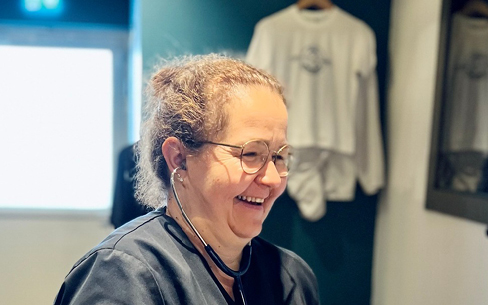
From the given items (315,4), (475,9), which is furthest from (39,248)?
(475,9)

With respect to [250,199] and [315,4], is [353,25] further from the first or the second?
[250,199]

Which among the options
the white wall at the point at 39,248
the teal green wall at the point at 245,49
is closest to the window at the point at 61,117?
the white wall at the point at 39,248

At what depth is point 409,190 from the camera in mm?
1699

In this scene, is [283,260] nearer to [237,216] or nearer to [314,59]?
[237,216]

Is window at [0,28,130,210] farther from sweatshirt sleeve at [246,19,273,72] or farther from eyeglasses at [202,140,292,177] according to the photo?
eyeglasses at [202,140,292,177]

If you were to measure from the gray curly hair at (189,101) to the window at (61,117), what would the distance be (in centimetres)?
198

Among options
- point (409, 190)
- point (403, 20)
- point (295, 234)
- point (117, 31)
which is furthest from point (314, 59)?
point (117, 31)

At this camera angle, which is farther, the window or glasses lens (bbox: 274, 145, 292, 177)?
the window

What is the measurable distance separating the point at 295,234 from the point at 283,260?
3.27ft

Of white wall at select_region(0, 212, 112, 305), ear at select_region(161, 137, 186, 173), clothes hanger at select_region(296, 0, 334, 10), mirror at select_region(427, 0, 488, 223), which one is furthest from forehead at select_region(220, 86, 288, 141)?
white wall at select_region(0, 212, 112, 305)

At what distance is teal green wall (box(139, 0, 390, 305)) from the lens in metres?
1.78

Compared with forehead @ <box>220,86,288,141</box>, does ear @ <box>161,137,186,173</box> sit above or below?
below

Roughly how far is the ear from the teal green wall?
3.51 feet

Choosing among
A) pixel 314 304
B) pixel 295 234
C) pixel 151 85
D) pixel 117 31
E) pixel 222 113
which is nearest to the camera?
pixel 222 113
